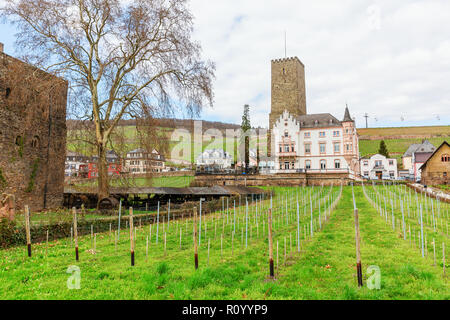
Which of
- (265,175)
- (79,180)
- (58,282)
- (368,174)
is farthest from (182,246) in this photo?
(368,174)

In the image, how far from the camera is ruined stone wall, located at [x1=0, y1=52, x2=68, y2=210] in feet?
57.5

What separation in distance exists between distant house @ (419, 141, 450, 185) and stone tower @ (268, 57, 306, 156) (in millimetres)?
28688

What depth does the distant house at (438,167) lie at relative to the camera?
42438 millimetres

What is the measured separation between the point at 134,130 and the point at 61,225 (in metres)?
8.66

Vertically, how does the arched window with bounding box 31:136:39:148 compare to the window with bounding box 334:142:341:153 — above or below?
below

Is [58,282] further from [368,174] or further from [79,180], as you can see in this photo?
[368,174]

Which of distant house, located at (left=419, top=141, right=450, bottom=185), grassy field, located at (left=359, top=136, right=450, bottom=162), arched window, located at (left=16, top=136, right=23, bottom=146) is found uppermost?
grassy field, located at (left=359, top=136, right=450, bottom=162)

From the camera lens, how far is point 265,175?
159 feet

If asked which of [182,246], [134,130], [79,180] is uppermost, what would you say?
[134,130]

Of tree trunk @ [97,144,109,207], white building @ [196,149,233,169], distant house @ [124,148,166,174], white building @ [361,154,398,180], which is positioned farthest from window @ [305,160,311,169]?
white building @ [196,149,233,169]

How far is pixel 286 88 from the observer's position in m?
70.0

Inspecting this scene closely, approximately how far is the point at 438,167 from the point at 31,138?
4953 centimetres

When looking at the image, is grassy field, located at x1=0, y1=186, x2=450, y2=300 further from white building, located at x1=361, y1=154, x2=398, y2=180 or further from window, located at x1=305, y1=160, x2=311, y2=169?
white building, located at x1=361, y1=154, x2=398, y2=180

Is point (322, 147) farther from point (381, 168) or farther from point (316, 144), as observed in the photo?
point (381, 168)
